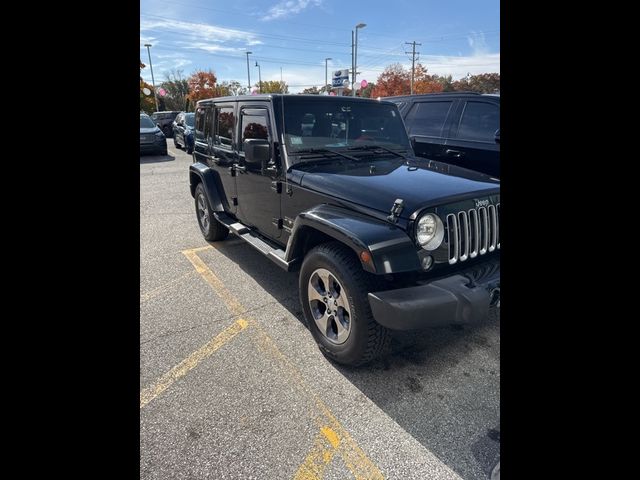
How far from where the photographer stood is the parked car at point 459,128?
5238mm

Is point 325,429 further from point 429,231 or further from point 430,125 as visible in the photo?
point 430,125

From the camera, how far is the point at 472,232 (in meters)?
2.68

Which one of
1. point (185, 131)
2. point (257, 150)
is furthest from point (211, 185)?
point (185, 131)

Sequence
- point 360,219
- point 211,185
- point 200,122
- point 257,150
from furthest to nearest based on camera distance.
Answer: point 200,122
point 211,185
point 257,150
point 360,219

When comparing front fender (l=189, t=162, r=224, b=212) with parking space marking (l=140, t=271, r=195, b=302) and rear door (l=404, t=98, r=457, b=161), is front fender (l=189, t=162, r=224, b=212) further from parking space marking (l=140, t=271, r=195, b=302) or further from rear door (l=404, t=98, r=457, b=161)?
rear door (l=404, t=98, r=457, b=161)

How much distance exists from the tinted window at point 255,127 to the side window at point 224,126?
306 mm

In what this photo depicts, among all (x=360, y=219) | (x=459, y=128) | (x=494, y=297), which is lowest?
(x=494, y=297)

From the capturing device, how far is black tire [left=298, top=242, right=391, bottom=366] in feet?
8.16

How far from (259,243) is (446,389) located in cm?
218

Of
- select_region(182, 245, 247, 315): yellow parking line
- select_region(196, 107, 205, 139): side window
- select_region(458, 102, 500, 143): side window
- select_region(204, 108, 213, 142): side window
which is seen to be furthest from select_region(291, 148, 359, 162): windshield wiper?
select_region(458, 102, 500, 143): side window
